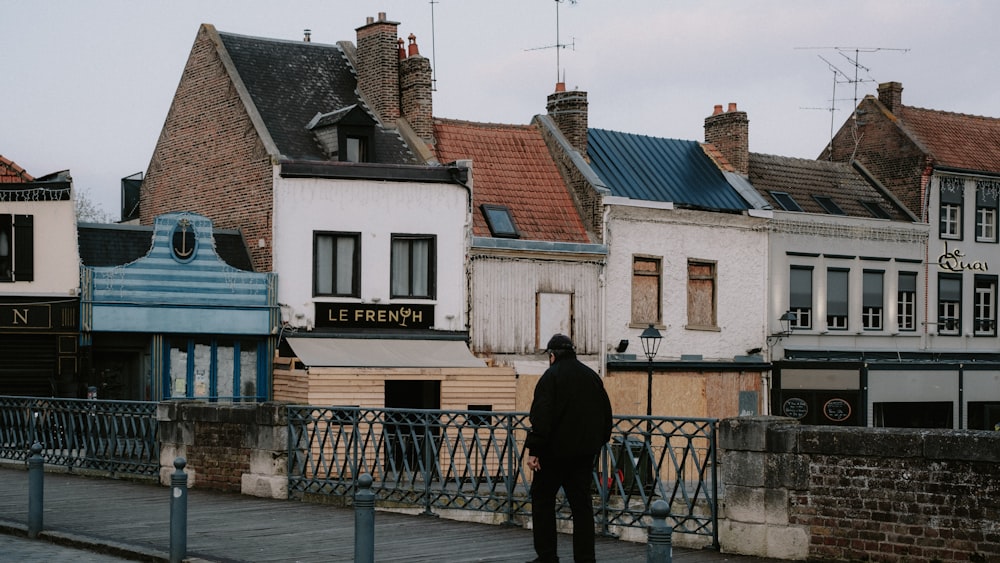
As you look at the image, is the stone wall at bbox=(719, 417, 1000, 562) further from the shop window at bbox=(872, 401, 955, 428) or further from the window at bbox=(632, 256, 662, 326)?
the shop window at bbox=(872, 401, 955, 428)

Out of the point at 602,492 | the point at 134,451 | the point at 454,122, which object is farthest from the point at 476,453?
the point at 454,122

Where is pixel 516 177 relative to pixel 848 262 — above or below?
above

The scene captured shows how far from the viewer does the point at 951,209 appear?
3925 centimetres

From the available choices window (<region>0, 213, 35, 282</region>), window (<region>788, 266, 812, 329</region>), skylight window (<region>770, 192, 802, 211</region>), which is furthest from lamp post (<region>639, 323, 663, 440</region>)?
window (<region>0, 213, 35, 282</region>)

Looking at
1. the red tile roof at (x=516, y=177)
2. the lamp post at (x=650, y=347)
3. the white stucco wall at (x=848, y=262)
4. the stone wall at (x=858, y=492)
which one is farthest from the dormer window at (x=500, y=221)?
the stone wall at (x=858, y=492)

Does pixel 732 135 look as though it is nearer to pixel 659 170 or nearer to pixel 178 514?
pixel 659 170

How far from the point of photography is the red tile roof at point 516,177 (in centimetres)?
3231

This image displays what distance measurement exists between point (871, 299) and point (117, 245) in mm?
20017

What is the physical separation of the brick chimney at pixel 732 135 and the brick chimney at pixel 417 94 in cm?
897

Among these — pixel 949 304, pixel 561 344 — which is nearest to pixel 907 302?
pixel 949 304

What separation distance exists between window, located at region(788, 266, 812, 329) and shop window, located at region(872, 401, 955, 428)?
317cm

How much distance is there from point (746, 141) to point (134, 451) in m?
22.4

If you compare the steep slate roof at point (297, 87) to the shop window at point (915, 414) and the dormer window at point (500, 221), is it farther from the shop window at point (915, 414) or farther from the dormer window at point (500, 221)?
the shop window at point (915, 414)

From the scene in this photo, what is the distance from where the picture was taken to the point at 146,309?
92.8ft
